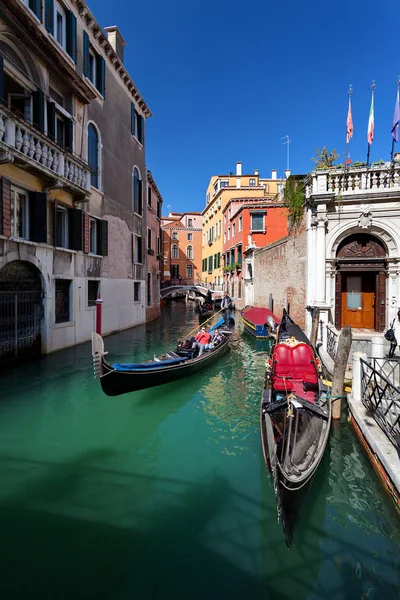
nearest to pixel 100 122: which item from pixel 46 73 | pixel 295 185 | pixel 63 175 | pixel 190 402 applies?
pixel 46 73

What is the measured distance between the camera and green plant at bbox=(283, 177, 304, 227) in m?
9.12

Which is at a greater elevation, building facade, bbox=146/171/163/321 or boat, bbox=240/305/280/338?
building facade, bbox=146/171/163/321

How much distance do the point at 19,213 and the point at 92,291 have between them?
3500 mm

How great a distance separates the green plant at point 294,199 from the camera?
29.9 feet

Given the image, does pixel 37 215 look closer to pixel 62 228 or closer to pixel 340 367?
pixel 62 228

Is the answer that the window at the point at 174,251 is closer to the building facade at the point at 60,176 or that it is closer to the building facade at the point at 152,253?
the building facade at the point at 152,253

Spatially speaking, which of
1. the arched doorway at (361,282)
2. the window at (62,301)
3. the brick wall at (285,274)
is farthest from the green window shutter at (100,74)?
the arched doorway at (361,282)

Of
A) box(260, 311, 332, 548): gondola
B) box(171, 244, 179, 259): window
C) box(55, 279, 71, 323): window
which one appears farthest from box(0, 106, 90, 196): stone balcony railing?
box(171, 244, 179, 259): window

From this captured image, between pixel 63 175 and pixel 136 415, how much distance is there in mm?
5882

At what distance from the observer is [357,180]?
25.2ft

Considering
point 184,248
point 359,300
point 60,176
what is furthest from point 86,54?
point 184,248

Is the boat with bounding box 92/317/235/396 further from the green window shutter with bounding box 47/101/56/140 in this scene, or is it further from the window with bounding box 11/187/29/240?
the green window shutter with bounding box 47/101/56/140

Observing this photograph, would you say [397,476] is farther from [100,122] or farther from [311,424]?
[100,122]

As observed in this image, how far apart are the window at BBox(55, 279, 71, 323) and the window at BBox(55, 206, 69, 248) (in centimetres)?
99
